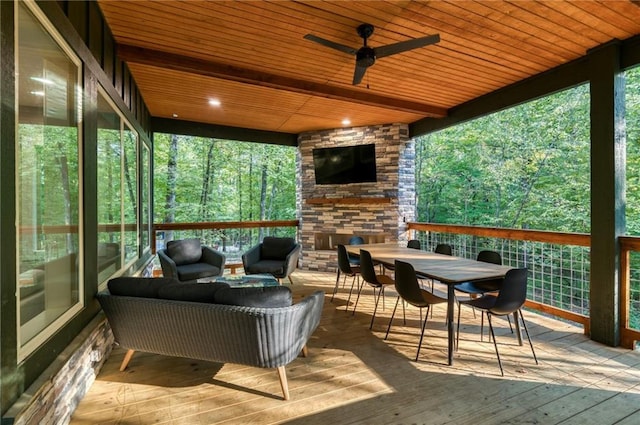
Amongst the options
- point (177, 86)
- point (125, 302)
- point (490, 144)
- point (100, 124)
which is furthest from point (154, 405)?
point (490, 144)

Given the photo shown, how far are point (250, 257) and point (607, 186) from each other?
4.54m

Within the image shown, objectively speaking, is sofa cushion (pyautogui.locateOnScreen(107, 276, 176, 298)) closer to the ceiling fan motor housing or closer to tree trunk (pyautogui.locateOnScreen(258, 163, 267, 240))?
the ceiling fan motor housing

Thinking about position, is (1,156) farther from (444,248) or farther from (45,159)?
(444,248)

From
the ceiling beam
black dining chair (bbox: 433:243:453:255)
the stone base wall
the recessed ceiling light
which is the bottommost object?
the stone base wall

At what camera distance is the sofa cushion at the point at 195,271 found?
4.23 meters

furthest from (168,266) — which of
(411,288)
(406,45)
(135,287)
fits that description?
(406,45)

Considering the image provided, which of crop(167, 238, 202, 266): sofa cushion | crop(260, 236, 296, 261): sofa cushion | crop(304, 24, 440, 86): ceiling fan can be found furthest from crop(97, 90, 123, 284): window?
crop(260, 236, 296, 261): sofa cushion

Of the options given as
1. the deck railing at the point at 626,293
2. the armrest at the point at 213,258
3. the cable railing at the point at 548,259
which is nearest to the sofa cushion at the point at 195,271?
the armrest at the point at 213,258

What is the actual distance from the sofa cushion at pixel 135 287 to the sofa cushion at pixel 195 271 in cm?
188

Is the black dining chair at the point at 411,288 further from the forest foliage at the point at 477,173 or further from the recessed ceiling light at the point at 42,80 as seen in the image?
the forest foliage at the point at 477,173

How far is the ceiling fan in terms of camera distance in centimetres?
249

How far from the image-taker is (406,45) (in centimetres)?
256

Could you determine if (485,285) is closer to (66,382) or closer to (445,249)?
(445,249)

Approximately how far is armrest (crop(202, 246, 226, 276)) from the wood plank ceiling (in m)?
2.38
